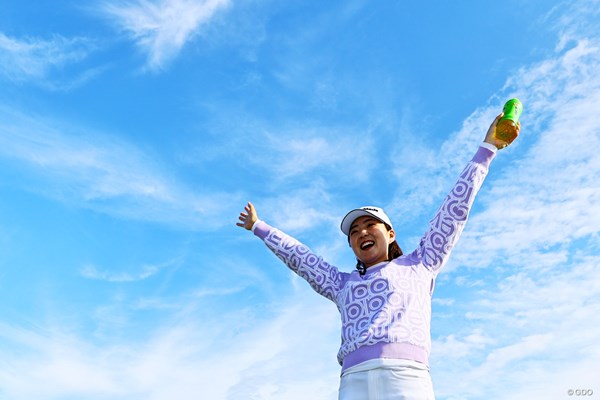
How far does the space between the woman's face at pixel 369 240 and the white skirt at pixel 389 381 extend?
3.80 feet

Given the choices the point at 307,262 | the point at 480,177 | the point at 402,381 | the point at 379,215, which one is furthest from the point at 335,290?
the point at 480,177

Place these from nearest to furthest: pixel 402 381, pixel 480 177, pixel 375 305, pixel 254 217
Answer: pixel 402 381
pixel 375 305
pixel 480 177
pixel 254 217

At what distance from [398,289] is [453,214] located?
36.3 inches

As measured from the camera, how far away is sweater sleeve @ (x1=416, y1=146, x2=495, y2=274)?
5402mm

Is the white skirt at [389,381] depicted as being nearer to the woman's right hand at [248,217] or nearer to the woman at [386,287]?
the woman at [386,287]

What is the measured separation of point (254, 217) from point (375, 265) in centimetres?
173

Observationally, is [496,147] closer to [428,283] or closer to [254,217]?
[428,283]

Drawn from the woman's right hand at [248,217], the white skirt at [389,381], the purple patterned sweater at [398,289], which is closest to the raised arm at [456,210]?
the purple patterned sweater at [398,289]

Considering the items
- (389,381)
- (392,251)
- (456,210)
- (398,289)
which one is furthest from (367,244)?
(389,381)

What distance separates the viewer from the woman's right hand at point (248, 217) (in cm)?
662

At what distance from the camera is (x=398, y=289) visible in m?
5.13

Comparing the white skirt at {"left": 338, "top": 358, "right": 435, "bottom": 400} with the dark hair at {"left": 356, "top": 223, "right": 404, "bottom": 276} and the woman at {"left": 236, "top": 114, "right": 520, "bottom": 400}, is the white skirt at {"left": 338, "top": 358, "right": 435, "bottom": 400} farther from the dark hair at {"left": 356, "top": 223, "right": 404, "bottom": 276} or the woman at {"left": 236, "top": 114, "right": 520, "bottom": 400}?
the dark hair at {"left": 356, "top": 223, "right": 404, "bottom": 276}

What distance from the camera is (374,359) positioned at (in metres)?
4.75

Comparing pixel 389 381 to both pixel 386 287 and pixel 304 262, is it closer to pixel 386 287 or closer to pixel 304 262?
pixel 386 287
